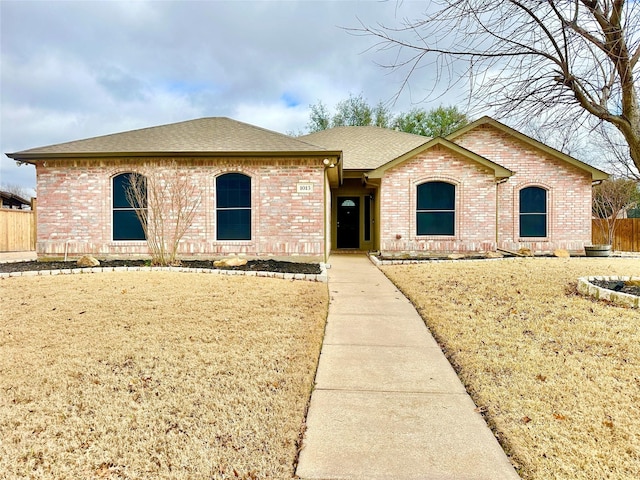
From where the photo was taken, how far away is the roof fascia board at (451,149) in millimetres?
13414

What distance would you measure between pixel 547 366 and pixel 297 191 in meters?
8.62

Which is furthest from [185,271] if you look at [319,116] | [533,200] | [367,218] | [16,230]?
[319,116]

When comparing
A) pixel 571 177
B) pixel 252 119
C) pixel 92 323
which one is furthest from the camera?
pixel 252 119

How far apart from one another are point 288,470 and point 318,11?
595cm

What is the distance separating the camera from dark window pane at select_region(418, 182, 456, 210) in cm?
1390

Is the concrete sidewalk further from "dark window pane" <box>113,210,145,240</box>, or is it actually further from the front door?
the front door

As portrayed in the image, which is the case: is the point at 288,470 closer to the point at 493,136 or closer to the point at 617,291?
the point at 617,291

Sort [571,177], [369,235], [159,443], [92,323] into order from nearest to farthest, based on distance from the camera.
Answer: [159,443]
[92,323]
[571,177]
[369,235]

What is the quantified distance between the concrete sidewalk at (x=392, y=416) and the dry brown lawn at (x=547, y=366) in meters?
0.23

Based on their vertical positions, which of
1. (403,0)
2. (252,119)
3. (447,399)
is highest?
(252,119)

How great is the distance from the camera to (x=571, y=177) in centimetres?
1524

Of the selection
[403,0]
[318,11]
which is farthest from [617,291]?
[318,11]

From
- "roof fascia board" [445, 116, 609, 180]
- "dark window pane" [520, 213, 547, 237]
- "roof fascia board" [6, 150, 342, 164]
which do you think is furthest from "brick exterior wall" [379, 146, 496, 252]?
"roof fascia board" [6, 150, 342, 164]

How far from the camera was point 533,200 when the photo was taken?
15336 millimetres
